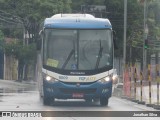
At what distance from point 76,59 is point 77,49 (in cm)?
41

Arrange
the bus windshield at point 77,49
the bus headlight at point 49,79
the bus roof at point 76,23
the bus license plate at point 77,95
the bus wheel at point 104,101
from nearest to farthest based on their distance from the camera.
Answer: the bus headlight at point 49,79
the bus license plate at point 77,95
the bus windshield at point 77,49
the bus roof at point 76,23
the bus wheel at point 104,101

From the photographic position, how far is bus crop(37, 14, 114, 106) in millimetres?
20469

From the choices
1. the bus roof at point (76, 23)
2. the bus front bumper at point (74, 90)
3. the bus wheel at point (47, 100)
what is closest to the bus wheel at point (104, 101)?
the bus front bumper at point (74, 90)

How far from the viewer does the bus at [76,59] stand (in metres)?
20.5

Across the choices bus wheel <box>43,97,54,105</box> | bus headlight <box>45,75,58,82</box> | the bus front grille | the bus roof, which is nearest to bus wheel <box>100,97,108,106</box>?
the bus front grille

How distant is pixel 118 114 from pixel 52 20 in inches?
195

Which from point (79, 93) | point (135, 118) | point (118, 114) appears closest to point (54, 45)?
point (79, 93)

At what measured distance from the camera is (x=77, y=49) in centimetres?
2089

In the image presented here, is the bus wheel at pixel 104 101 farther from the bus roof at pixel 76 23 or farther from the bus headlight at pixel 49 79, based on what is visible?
the bus roof at pixel 76 23

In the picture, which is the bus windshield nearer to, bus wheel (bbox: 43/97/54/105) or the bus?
the bus

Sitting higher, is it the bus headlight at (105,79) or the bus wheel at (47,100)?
the bus headlight at (105,79)

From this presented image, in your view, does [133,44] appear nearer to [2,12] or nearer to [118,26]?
[118,26]

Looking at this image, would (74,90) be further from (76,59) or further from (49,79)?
(76,59)

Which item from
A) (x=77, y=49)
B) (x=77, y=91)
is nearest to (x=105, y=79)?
(x=77, y=91)
